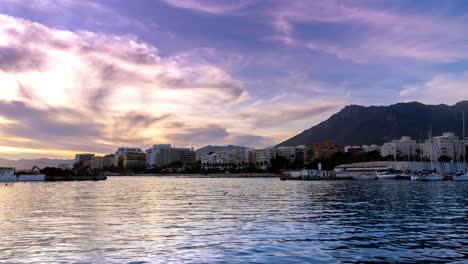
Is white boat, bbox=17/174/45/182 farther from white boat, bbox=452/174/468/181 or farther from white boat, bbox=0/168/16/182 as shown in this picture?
white boat, bbox=452/174/468/181

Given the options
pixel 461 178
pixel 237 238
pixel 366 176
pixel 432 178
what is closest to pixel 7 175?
pixel 366 176

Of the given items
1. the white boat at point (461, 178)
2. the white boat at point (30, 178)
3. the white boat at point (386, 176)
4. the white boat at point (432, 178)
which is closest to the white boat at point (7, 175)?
the white boat at point (30, 178)

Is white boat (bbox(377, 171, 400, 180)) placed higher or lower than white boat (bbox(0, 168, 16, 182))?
lower

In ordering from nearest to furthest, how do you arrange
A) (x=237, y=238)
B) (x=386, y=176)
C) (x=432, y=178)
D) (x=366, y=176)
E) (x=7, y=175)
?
(x=237, y=238)
(x=432, y=178)
(x=386, y=176)
(x=7, y=175)
(x=366, y=176)

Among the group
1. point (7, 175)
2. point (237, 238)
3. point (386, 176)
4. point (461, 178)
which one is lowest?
point (461, 178)

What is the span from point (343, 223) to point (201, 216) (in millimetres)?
11812

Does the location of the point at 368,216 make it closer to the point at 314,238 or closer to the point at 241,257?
the point at 314,238

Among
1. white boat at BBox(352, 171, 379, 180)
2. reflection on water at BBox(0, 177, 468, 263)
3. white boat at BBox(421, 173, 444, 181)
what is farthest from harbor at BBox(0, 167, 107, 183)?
reflection on water at BBox(0, 177, 468, 263)

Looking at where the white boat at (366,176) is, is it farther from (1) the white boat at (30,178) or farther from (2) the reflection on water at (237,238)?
(1) the white boat at (30,178)

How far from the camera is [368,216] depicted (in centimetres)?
3431

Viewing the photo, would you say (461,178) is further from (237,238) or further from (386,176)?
(237,238)

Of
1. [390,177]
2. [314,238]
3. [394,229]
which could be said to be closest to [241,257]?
[314,238]

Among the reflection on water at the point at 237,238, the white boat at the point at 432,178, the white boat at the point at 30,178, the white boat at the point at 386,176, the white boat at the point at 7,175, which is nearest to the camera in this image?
the reflection on water at the point at 237,238

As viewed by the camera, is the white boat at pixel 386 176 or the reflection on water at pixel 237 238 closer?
the reflection on water at pixel 237 238
